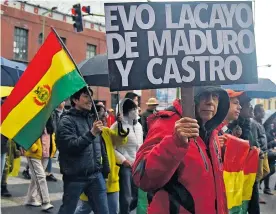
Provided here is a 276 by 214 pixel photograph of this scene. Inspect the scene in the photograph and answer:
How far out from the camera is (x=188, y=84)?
2.33 meters

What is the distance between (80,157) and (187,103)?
2.18m

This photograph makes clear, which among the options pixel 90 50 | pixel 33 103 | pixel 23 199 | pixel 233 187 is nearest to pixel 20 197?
pixel 23 199

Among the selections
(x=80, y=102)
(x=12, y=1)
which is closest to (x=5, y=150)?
(x=80, y=102)

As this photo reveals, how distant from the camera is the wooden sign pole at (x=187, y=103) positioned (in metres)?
2.29

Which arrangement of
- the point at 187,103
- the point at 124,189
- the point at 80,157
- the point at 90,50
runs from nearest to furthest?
the point at 187,103
the point at 80,157
the point at 124,189
the point at 90,50

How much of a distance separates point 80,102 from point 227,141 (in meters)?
1.53

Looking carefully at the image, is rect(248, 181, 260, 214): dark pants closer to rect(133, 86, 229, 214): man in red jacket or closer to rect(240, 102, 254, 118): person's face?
rect(240, 102, 254, 118): person's face

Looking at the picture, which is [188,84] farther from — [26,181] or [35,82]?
[26,181]

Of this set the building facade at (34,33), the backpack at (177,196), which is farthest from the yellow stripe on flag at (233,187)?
the building facade at (34,33)

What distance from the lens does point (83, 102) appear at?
4.43 metres

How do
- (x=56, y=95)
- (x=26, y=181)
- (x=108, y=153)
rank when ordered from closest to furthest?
(x=56, y=95) → (x=108, y=153) → (x=26, y=181)

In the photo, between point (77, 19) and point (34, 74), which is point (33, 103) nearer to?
point (34, 74)

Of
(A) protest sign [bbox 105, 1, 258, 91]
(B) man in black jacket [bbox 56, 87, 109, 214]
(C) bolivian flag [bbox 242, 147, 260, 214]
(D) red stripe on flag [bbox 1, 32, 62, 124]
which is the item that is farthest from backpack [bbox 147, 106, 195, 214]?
(C) bolivian flag [bbox 242, 147, 260, 214]

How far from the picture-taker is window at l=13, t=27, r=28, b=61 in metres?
27.8
